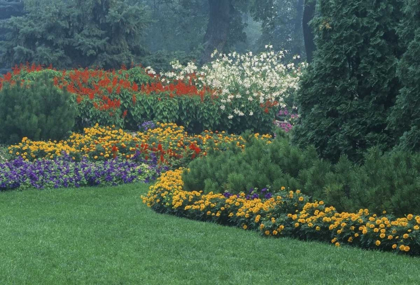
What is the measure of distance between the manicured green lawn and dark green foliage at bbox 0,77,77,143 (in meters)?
5.45

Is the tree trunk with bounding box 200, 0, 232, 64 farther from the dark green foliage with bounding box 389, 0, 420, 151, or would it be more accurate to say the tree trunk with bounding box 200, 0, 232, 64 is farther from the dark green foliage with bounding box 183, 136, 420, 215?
the dark green foliage with bounding box 389, 0, 420, 151

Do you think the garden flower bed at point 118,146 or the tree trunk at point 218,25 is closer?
the garden flower bed at point 118,146

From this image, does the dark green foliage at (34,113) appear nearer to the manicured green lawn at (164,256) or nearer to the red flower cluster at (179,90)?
the red flower cluster at (179,90)

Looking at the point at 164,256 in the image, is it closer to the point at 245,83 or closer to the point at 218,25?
the point at 245,83

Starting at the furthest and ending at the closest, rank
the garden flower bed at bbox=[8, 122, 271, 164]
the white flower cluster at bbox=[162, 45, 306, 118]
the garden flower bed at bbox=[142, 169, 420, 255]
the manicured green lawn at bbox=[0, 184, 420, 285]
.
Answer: the white flower cluster at bbox=[162, 45, 306, 118], the garden flower bed at bbox=[8, 122, 271, 164], the garden flower bed at bbox=[142, 169, 420, 255], the manicured green lawn at bbox=[0, 184, 420, 285]

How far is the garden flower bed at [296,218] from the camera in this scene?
7.05 meters

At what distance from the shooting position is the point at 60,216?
30.1 feet

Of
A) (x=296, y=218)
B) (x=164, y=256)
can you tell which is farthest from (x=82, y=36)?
(x=164, y=256)

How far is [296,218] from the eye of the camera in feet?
25.6

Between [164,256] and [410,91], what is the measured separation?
359cm

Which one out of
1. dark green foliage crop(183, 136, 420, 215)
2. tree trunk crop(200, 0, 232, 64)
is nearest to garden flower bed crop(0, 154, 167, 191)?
dark green foliage crop(183, 136, 420, 215)

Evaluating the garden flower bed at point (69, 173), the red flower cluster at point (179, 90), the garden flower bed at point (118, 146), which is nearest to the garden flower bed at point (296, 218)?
the garden flower bed at point (69, 173)

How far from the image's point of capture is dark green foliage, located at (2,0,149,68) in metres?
24.3

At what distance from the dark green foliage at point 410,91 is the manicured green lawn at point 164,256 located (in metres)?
1.93
